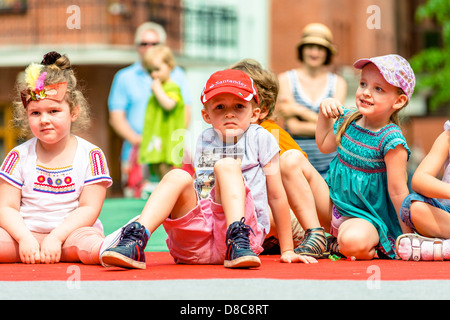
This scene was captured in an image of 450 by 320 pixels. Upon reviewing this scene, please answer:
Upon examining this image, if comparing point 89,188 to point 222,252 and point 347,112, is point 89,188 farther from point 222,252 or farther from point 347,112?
point 347,112

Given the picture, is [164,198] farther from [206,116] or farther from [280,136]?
[280,136]

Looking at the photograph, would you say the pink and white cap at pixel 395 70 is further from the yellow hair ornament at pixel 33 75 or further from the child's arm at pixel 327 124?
the yellow hair ornament at pixel 33 75

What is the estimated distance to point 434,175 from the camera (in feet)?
15.8

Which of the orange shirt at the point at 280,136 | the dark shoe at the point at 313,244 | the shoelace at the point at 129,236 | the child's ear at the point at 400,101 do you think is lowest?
the dark shoe at the point at 313,244

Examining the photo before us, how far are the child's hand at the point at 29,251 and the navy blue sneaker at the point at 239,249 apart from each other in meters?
1.05

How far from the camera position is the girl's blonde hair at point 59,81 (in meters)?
4.97

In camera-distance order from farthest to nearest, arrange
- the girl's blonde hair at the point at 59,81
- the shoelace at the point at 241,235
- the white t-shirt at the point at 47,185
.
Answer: the girl's blonde hair at the point at 59,81 < the white t-shirt at the point at 47,185 < the shoelace at the point at 241,235

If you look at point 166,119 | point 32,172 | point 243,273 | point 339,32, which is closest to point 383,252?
point 243,273

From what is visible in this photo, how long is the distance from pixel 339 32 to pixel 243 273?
82.1 feet

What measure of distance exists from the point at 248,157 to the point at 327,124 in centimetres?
72

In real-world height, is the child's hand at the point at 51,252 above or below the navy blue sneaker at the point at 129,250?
below

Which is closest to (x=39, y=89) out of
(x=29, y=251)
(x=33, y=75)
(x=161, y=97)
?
(x=33, y=75)

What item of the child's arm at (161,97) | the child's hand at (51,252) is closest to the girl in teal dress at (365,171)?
the child's hand at (51,252)

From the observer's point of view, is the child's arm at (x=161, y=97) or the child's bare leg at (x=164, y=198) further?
the child's arm at (x=161, y=97)
